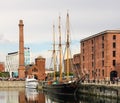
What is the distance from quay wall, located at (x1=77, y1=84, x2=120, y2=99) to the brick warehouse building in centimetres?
1687

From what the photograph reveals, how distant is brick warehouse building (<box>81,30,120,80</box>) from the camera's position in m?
122

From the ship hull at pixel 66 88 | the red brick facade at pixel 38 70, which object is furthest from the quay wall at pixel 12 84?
the ship hull at pixel 66 88

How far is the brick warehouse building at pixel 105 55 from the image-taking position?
122 meters

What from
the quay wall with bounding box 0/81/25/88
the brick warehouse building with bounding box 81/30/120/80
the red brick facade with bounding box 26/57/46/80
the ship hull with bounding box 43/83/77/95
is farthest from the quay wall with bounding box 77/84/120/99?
the red brick facade with bounding box 26/57/46/80

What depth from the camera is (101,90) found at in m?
87.8

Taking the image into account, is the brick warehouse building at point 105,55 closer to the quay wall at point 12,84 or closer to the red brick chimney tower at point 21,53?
the quay wall at point 12,84

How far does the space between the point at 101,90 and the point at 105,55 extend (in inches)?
1425

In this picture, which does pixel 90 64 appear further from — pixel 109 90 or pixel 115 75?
pixel 109 90

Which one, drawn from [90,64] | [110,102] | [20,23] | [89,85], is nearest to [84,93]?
[89,85]

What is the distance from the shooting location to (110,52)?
4786 inches

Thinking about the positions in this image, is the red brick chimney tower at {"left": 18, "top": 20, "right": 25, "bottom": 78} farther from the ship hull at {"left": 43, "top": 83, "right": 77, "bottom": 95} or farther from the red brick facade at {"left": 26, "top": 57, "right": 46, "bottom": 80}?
the ship hull at {"left": 43, "top": 83, "right": 77, "bottom": 95}

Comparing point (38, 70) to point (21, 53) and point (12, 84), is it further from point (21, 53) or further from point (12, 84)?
point (12, 84)

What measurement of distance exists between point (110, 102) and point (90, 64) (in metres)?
64.7

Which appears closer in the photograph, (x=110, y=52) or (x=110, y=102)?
(x=110, y=102)
